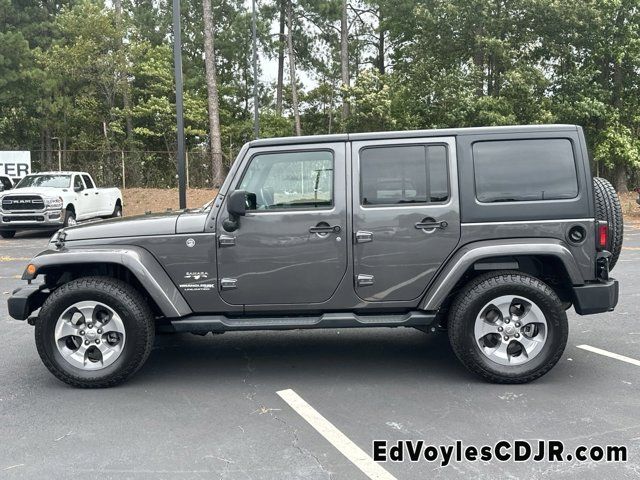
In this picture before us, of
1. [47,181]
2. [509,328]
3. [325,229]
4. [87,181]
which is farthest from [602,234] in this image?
[87,181]

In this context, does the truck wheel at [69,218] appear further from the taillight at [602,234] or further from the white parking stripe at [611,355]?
the taillight at [602,234]

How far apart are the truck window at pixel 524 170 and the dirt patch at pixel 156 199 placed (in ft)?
64.9

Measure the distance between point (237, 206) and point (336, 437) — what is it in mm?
1824

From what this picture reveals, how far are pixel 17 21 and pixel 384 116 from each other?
1910 cm

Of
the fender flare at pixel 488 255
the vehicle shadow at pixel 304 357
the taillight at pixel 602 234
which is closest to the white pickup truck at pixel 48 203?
the vehicle shadow at pixel 304 357

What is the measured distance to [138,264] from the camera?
4.57 meters

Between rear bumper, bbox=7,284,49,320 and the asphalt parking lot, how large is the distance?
60 cm

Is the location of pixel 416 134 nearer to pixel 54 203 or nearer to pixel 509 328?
pixel 509 328

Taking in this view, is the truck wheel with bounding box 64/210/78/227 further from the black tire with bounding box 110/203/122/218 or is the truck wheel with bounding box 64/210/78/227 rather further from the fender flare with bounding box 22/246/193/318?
the fender flare with bounding box 22/246/193/318

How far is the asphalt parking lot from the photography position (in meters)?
3.39

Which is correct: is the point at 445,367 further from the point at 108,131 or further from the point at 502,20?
the point at 108,131

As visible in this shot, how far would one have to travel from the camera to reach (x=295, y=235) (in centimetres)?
468

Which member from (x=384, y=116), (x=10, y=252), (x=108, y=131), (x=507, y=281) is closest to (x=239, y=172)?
(x=507, y=281)

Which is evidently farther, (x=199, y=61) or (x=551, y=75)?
(x=199, y=61)
